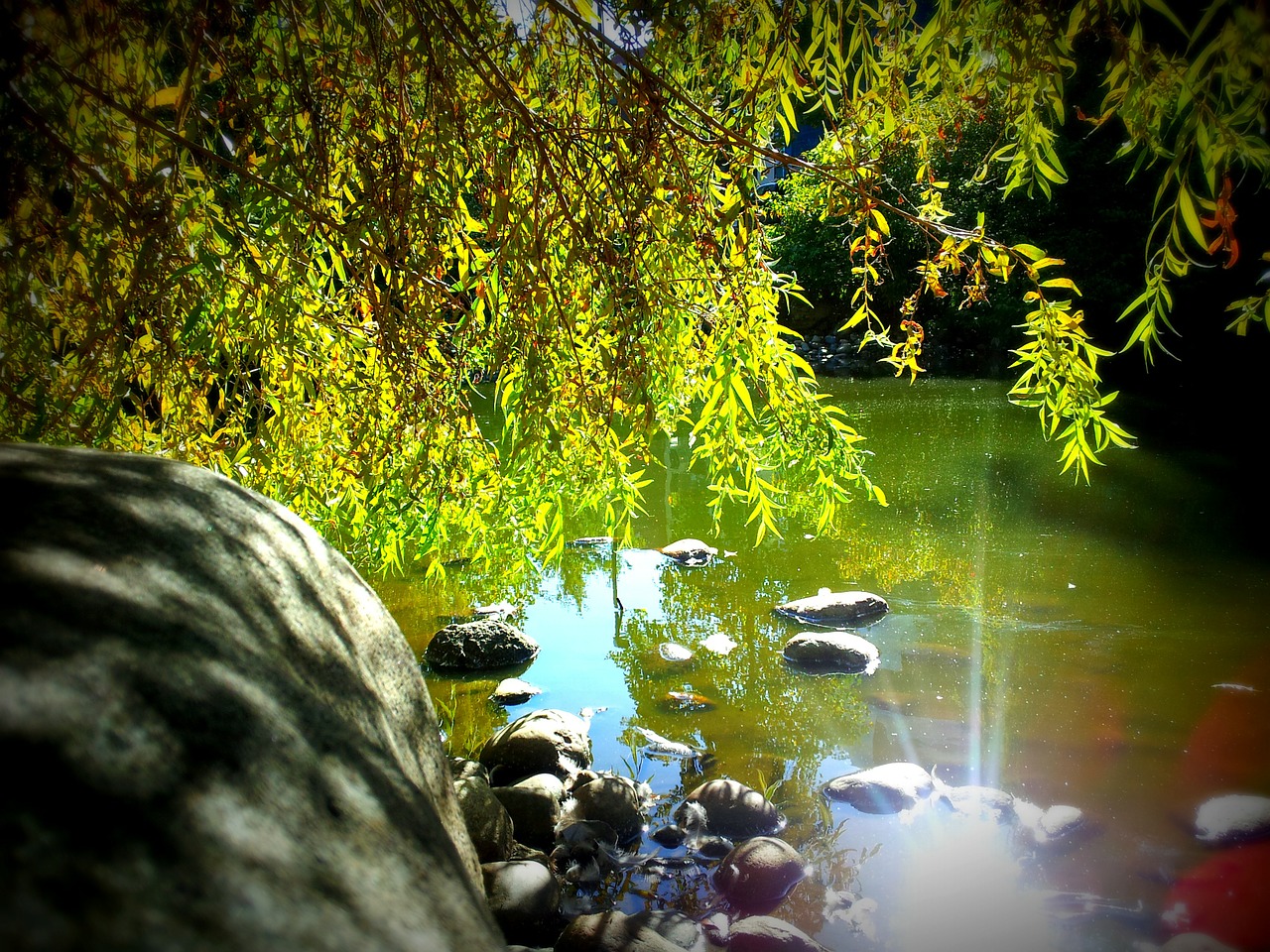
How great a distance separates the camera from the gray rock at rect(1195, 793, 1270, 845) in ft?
8.31

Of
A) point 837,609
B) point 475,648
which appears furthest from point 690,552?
point 475,648

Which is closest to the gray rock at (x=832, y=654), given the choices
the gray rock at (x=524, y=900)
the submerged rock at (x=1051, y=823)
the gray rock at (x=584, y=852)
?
the submerged rock at (x=1051, y=823)

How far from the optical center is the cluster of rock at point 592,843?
7.09 feet

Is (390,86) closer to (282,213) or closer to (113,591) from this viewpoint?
(282,213)

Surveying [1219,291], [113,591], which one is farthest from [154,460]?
[1219,291]

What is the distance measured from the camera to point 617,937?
77.7 inches

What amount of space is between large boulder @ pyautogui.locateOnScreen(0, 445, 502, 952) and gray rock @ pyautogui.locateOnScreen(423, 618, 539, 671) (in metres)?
2.90

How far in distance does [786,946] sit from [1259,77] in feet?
6.78

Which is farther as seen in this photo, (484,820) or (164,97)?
(484,820)

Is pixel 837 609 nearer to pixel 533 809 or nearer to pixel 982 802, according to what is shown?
pixel 982 802

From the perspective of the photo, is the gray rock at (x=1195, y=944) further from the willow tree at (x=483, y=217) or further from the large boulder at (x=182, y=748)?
the large boulder at (x=182, y=748)

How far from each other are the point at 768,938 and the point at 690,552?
138 inches

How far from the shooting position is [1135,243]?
13.5 m

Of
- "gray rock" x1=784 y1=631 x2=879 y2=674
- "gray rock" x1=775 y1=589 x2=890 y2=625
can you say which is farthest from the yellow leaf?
"gray rock" x1=775 y1=589 x2=890 y2=625
